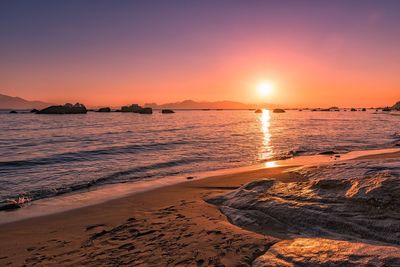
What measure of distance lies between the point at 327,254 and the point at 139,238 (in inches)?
146

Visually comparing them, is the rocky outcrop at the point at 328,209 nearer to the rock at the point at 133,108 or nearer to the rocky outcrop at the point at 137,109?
the rocky outcrop at the point at 137,109

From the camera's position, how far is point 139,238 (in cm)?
627

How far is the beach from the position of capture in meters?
5.31

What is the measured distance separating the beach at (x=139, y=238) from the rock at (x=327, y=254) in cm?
5

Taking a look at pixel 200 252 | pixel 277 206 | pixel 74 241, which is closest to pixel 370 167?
pixel 277 206

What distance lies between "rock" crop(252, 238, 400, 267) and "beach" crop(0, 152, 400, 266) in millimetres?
55

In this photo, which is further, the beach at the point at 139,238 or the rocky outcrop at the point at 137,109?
the rocky outcrop at the point at 137,109

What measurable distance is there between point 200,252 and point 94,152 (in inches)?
643

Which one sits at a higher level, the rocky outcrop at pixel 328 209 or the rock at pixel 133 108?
the rock at pixel 133 108

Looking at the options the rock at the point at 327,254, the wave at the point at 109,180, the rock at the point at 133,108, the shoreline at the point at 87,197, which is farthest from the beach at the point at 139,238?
the rock at the point at 133,108

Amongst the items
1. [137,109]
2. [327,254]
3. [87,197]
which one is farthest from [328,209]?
[137,109]

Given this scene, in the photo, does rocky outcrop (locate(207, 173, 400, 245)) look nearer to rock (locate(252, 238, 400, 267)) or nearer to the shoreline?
rock (locate(252, 238, 400, 267))

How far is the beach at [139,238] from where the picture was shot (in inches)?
209

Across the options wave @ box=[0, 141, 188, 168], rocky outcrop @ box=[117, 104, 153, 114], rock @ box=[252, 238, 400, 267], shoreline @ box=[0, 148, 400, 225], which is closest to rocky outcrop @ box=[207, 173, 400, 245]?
rock @ box=[252, 238, 400, 267]
